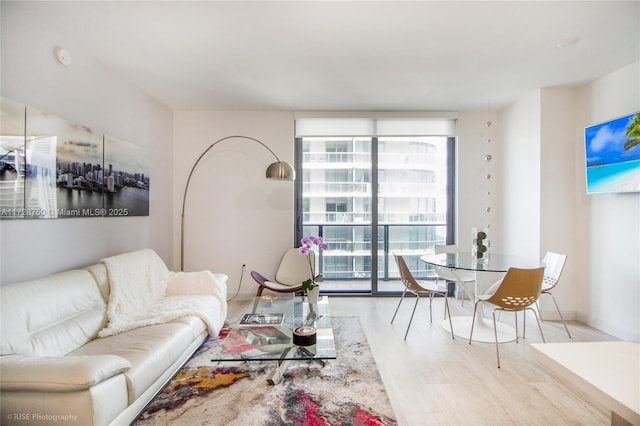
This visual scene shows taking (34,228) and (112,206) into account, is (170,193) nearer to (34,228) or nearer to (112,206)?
(112,206)

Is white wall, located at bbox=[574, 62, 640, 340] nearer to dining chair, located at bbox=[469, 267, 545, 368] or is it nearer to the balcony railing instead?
dining chair, located at bbox=[469, 267, 545, 368]

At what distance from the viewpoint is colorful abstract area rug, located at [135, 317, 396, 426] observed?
1.85m

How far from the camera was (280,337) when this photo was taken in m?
2.26

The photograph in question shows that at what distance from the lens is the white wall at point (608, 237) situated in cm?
288

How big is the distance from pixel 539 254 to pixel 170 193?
464 cm

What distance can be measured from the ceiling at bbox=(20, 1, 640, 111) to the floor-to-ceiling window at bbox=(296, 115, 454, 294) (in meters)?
0.97

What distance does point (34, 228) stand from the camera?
217cm

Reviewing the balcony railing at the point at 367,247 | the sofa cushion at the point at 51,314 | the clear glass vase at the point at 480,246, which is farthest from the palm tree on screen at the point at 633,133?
the sofa cushion at the point at 51,314

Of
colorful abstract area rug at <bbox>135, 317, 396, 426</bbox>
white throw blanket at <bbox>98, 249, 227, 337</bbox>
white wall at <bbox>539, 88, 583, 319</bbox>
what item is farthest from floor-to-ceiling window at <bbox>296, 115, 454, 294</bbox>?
colorful abstract area rug at <bbox>135, 317, 396, 426</bbox>

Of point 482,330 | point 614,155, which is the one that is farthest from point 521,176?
point 482,330

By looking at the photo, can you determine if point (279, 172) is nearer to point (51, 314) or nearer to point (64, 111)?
point (64, 111)

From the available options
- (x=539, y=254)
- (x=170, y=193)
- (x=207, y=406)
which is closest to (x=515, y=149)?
(x=539, y=254)

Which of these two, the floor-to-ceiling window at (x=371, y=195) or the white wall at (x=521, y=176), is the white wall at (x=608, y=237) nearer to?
the white wall at (x=521, y=176)

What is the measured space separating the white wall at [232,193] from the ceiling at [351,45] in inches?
26.5
